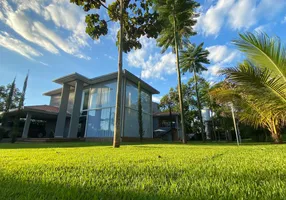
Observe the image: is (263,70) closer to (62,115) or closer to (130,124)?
(130,124)

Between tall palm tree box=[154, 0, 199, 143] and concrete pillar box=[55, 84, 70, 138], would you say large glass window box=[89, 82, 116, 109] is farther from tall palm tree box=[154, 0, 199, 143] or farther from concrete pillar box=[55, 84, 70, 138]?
tall palm tree box=[154, 0, 199, 143]

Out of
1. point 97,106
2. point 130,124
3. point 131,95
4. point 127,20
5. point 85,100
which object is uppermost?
point 127,20

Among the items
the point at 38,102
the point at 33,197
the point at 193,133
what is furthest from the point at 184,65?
the point at 33,197

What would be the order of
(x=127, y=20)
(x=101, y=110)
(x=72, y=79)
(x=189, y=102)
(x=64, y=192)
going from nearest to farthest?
(x=64, y=192)
(x=127, y=20)
(x=101, y=110)
(x=72, y=79)
(x=189, y=102)

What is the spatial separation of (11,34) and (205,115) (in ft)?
84.1

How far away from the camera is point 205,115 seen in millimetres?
26766

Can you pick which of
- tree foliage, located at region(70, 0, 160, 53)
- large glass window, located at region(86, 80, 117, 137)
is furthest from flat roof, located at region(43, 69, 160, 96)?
tree foliage, located at region(70, 0, 160, 53)

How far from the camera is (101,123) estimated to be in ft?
50.8

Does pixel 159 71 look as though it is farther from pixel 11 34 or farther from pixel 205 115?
pixel 11 34

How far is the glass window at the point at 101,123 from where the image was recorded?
14938mm

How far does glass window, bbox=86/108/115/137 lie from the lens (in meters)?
14.9

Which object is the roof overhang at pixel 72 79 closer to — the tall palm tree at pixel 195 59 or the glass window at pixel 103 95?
the glass window at pixel 103 95

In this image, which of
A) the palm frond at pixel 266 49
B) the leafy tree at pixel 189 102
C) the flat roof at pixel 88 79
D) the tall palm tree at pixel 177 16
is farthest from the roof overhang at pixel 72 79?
the leafy tree at pixel 189 102

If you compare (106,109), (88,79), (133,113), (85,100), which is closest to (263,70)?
(133,113)
